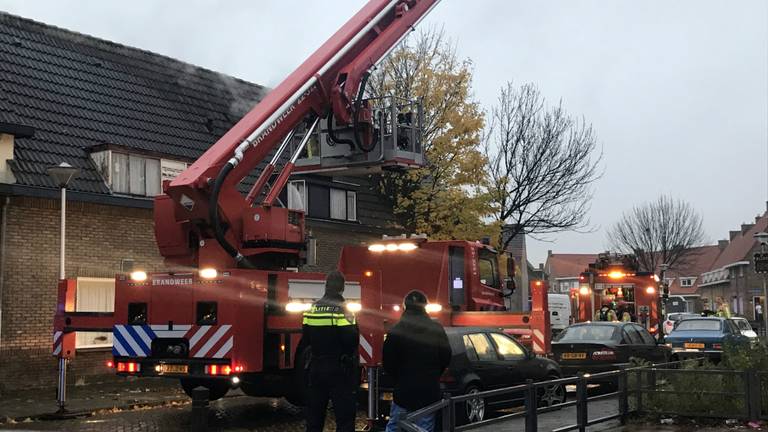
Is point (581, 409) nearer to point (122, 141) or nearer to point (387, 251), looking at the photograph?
point (387, 251)

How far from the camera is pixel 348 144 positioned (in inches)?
573

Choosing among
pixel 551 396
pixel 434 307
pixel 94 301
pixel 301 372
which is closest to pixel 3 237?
pixel 94 301

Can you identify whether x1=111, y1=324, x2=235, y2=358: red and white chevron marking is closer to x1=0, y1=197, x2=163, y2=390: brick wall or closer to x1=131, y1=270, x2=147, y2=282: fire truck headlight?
x1=131, y1=270, x2=147, y2=282: fire truck headlight

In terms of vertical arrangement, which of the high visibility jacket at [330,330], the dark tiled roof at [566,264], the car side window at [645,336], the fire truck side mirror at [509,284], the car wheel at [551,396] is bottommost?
the car wheel at [551,396]

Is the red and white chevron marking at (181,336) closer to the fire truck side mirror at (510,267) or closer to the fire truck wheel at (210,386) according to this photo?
the fire truck wheel at (210,386)

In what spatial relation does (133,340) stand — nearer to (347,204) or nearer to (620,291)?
(347,204)

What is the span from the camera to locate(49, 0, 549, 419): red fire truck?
1177cm

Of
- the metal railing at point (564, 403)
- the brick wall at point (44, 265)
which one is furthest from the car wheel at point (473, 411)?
the brick wall at point (44, 265)

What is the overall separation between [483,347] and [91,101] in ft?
→ 38.7

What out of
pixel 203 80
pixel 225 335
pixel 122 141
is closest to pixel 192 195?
pixel 225 335

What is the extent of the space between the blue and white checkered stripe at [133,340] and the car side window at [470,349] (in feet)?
13.9

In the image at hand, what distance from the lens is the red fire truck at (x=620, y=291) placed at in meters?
25.3

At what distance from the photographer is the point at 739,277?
256 feet

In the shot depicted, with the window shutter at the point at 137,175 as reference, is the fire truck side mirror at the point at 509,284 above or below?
below
